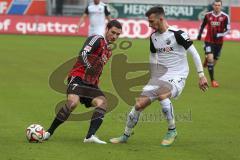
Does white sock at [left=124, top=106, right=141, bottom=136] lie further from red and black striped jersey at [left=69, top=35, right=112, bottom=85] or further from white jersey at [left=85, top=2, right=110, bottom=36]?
white jersey at [left=85, top=2, right=110, bottom=36]

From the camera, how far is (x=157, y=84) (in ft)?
37.8

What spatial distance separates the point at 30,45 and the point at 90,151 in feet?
71.2

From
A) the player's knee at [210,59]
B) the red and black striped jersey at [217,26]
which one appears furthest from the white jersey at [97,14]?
the player's knee at [210,59]

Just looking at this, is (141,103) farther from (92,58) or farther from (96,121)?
(92,58)

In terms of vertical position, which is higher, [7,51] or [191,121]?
[191,121]

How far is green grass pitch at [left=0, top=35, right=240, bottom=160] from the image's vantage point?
34.8 feet

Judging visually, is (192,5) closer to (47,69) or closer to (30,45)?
(30,45)

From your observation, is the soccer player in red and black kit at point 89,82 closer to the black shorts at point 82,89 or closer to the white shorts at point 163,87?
the black shorts at point 82,89

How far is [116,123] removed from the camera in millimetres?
13789

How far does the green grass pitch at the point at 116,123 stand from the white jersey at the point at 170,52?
46.8 inches

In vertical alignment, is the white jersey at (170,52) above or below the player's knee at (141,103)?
above

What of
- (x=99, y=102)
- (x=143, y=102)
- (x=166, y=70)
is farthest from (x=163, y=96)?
(x=99, y=102)

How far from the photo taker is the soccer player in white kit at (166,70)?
1130 cm

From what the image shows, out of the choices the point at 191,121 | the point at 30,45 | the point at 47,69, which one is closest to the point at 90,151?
the point at 191,121
